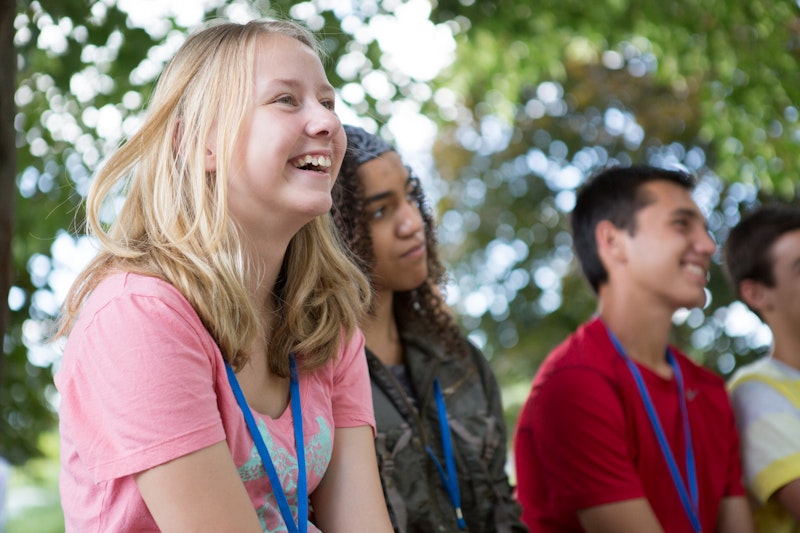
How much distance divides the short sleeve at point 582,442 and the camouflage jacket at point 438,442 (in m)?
0.30

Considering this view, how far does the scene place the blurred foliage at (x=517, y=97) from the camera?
14.0 feet

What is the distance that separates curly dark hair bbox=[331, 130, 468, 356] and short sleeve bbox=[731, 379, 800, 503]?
3.84 ft

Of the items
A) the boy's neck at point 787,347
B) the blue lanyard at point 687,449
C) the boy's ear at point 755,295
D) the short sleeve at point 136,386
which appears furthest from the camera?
the boy's ear at point 755,295

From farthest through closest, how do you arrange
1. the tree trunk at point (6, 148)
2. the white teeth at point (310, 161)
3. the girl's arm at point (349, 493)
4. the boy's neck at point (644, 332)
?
the boy's neck at point (644, 332), the tree trunk at point (6, 148), the girl's arm at point (349, 493), the white teeth at point (310, 161)

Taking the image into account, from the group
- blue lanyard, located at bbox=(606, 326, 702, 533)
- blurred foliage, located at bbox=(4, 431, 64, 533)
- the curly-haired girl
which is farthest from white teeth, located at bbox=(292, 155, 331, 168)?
blurred foliage, located at bbox=(4, 431, 64, 533)

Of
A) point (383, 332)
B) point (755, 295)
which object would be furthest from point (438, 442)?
point (755, 295)

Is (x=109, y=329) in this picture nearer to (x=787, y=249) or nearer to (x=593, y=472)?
(x=593, y=472)

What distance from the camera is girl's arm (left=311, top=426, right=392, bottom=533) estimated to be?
217 cm

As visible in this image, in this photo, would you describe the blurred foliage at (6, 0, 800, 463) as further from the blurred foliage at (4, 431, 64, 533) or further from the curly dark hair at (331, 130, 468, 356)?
the blurred foliage at (4, 431, 64, 533)

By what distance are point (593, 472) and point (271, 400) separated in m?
1.45

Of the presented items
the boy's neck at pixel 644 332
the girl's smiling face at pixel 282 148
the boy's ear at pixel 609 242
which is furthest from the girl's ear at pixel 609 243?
the girl's smiling face at pixel 282 148

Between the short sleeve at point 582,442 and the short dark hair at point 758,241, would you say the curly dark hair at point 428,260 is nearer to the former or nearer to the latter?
the short sleeve at point 582,442

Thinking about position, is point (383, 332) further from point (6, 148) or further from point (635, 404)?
point (6, 148)

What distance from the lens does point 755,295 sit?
12.9ft
